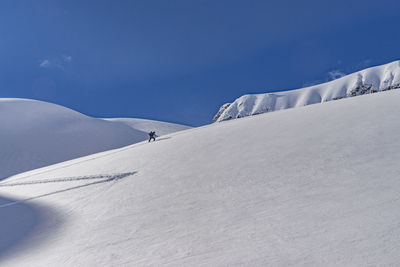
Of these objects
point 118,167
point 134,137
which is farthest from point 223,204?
point 134,137

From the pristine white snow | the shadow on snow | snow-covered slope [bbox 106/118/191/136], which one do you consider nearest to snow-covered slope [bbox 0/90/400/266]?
the shadow on snow

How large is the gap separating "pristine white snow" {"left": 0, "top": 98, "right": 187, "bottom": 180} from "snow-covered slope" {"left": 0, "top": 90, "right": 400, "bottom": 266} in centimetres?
2735

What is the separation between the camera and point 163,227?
4715mm

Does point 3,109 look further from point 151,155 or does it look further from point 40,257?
point 40,257

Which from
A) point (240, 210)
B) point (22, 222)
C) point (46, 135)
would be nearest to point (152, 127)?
point (46, 135)

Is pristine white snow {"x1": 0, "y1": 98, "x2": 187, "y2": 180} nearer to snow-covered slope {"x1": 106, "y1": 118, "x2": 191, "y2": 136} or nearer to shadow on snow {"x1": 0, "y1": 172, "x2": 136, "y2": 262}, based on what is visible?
snow-covered slope {"x1": 106, "y1": 118, "x2": 191, "y2": 136}

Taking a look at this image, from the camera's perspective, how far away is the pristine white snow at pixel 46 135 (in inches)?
1277

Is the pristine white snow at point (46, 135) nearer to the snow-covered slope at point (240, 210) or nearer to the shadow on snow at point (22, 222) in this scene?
the shadow on snow at point (22, 222)

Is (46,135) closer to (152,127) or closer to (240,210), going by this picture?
(152,127)

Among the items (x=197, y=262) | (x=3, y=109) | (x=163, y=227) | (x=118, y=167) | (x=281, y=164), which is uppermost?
(x=3, y=109)

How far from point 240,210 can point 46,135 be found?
42882 millimetres

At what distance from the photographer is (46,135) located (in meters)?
39.2

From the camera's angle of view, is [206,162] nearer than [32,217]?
No

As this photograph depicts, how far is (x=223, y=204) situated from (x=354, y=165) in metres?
3.41
